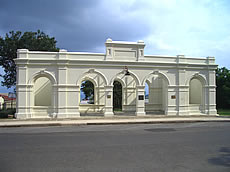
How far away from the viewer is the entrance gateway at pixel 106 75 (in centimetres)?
1717

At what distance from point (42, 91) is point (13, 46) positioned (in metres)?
11.2

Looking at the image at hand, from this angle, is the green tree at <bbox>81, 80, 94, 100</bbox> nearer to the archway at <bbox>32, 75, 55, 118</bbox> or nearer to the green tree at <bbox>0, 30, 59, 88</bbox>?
the green tree at <bbox>0, 30, 59, 88</bbox>

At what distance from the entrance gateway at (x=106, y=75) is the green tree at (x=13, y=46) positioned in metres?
10.9

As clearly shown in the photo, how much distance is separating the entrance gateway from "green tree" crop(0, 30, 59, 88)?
35.8 ft

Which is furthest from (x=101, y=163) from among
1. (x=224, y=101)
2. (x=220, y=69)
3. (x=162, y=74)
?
(x=220, y=69)

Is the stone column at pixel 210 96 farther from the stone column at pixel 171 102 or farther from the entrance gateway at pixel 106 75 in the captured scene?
the stone column at pixel 171 102

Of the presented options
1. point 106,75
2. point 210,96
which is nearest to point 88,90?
point 106,75

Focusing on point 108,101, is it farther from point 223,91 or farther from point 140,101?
point 223,91

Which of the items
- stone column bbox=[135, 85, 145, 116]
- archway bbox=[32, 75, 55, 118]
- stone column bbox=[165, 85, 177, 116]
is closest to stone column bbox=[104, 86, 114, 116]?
stone column bbox=[135, 85, 145, 116]

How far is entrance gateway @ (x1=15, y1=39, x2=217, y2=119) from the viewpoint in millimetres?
17172

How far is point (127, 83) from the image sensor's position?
76.5 feet

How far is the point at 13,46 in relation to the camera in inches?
1125

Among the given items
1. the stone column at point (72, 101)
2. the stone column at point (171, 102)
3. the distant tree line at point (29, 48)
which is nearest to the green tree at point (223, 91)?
the distant tree line at point (29, 48)

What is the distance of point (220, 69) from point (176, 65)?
63.5 ft
